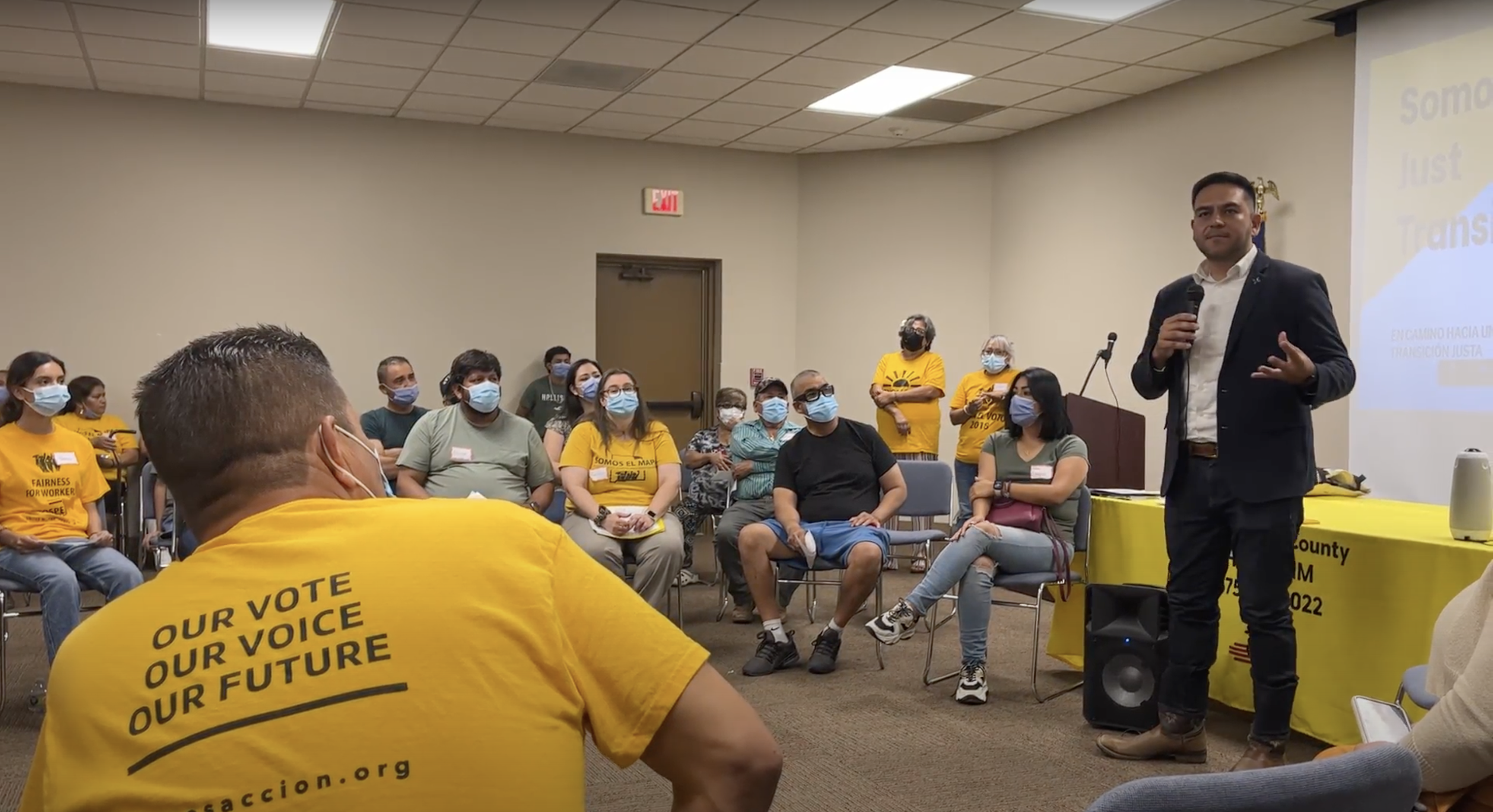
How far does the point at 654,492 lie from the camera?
4.86 meters

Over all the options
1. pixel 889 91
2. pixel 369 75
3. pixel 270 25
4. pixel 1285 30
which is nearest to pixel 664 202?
pixel 889 91

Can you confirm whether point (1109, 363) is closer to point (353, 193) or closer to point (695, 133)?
point (695, 133)

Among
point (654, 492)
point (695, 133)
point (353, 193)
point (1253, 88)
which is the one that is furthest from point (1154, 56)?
point (353, 193)

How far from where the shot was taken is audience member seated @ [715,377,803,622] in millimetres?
5043

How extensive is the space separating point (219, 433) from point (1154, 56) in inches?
251

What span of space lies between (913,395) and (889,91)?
6.41 ft

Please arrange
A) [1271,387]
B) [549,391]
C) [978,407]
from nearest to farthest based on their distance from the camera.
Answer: [1271,387] → [978,407] → [549,391]

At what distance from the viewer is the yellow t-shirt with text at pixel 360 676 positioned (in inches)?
36.0

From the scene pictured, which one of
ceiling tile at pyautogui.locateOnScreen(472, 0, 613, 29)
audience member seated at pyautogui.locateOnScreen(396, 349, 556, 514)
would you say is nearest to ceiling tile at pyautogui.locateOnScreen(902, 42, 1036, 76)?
ceiling tile at pyautogui.locateOnScreen(472, 0, 613, 29)

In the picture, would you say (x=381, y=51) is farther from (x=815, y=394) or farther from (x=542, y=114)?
(x=815, y=394)

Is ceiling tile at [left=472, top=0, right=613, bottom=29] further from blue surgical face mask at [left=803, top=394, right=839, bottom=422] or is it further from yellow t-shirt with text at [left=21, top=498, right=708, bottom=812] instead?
yellow t-shirt with text at [left=21, top=498, right=708, bottom=812]

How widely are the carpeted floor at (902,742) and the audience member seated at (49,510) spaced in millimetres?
459

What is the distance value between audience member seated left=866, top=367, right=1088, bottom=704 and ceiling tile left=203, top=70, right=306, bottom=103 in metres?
5.09

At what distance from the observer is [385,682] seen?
937 millimetres
